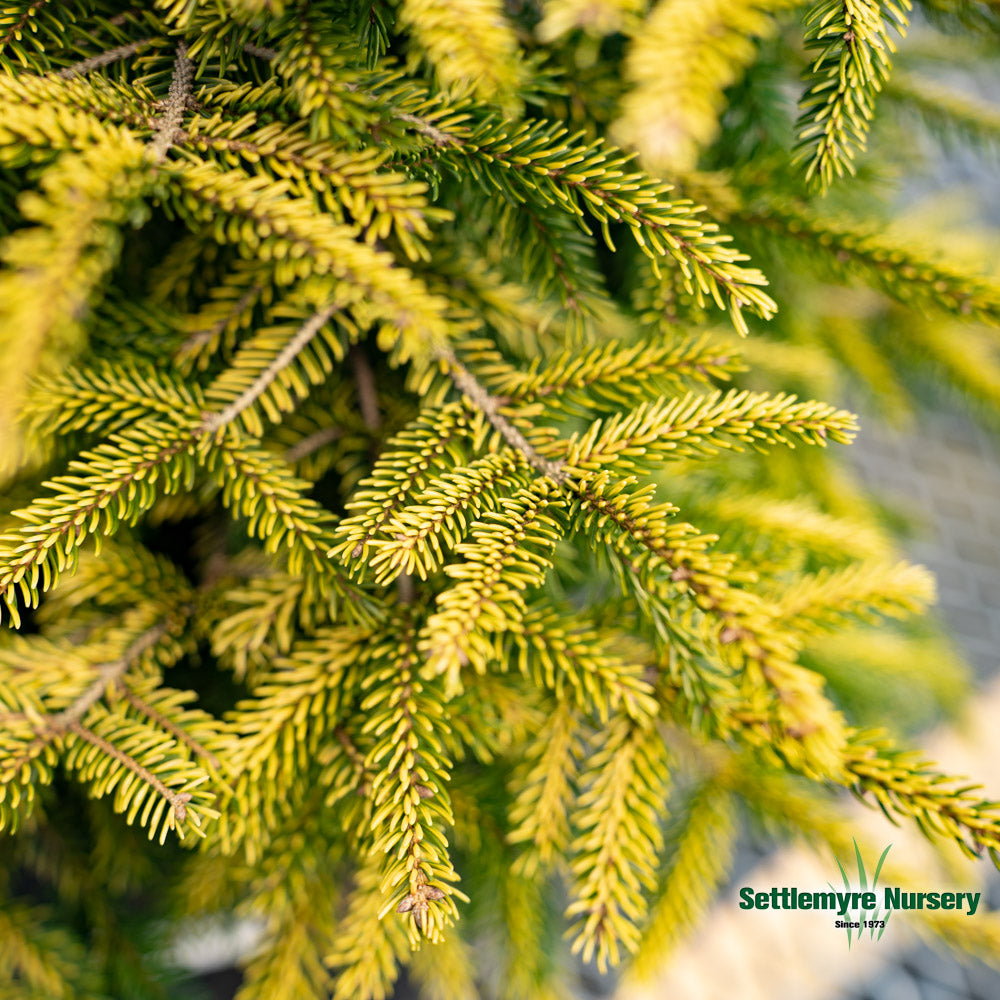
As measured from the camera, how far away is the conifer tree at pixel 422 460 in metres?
0.26

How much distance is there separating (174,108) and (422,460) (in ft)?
0.61

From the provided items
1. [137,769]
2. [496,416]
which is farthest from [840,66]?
[137,769]

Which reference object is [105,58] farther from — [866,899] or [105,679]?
[866,899]

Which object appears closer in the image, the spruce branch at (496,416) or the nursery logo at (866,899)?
the spruce branch at (496,416)

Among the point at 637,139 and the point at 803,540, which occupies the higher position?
the point at 637,139

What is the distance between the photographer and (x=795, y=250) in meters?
0.43

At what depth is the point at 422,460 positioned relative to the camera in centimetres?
33

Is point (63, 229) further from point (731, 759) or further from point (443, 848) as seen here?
point (731, 759)

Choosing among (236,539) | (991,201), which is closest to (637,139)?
(236,539)

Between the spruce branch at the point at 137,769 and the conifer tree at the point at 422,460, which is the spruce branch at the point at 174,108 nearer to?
the conifer tree at the point at 422,460

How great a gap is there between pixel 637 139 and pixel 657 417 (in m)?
0.14

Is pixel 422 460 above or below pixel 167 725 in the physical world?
above

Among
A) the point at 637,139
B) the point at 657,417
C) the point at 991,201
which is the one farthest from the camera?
the point at 991,201

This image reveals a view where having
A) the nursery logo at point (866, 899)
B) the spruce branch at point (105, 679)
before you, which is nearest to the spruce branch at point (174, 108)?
the spruce branch at point (105, 679)
